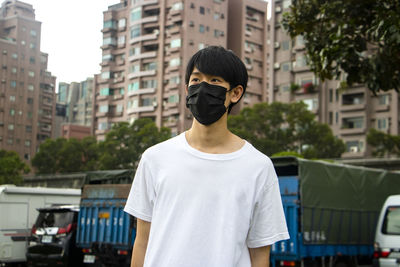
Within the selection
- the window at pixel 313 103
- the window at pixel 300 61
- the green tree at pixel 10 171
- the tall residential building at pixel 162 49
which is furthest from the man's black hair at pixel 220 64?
the tall residential building at pixel 162 49

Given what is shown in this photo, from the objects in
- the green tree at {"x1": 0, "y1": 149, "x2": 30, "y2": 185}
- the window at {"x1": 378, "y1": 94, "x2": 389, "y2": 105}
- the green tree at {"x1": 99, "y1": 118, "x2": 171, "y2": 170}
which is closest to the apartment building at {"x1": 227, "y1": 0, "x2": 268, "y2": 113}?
the window at {"x1": 378, "y1": 94, "x2": 389, "y2": 105}

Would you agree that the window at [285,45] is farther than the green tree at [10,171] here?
Yes

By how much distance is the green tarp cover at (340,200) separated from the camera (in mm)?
11336

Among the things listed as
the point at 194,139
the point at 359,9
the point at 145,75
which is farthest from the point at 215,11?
the point at 194,139

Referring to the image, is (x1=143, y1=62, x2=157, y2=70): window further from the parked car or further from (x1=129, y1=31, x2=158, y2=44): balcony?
the parked car

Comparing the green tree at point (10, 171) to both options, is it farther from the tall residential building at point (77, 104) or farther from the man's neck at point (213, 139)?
the man's neck at point (213, 139)

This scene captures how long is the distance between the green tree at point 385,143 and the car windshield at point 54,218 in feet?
114

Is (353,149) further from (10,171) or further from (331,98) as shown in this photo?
(10,171)

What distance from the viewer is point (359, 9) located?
474 inches

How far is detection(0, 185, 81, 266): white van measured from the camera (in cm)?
1623

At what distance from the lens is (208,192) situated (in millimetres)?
2352

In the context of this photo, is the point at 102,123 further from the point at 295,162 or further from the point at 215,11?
the point at 295,162

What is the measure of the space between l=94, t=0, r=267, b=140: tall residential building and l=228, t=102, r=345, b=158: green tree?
21.4 meters

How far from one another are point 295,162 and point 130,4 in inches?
2746
